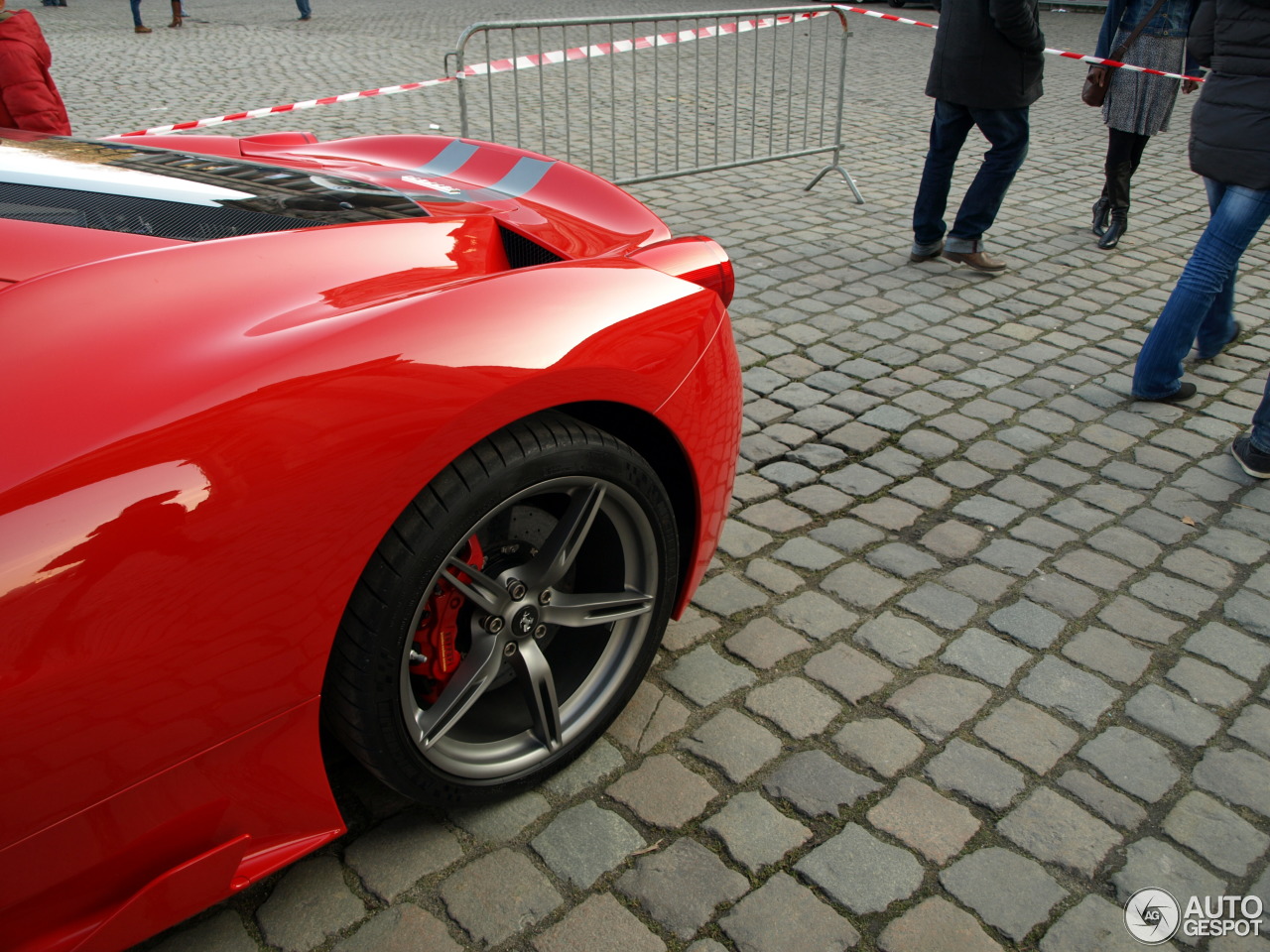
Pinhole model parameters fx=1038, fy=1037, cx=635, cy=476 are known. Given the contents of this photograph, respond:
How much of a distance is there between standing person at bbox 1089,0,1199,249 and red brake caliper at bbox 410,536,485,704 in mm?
5454

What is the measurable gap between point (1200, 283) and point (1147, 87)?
105 inches

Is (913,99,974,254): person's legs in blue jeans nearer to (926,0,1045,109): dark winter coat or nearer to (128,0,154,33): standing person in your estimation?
(926,0,1045,109): dark winter coat

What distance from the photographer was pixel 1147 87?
19.9 ft

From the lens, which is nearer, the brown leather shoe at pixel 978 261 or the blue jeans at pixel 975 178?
the blue jeans at pixel 975 178

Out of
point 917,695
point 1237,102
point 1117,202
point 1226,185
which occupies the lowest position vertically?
point 917,695

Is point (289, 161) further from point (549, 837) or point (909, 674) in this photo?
point (909, 674)

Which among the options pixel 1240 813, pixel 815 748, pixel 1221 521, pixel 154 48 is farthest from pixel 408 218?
pixel 154 48

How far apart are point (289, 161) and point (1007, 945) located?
247 cm

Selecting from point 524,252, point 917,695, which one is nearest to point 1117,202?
point 917,695

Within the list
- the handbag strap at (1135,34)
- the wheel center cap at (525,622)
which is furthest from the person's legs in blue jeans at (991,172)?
the wheel center cap at (525,622)

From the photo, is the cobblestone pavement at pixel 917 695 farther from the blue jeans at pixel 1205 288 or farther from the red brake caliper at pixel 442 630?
the red brake caliper at pixel 442 630

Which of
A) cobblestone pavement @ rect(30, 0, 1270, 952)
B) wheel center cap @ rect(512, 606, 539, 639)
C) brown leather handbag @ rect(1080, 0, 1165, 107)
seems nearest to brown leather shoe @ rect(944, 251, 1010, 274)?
cobblestone pavement @ rect(30, 0, 1270, 952)

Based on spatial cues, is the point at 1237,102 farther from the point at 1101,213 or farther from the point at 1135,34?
the point at 1101,213

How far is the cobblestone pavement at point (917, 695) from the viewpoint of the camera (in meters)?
2.03
